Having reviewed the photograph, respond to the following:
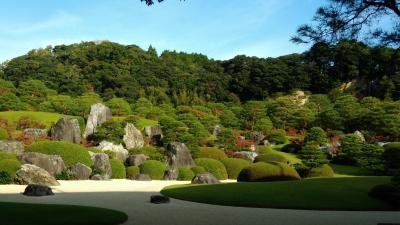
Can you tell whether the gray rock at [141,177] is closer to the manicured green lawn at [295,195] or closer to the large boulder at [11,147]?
the large boulder at [11,147]

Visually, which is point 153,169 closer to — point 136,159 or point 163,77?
point 136,159

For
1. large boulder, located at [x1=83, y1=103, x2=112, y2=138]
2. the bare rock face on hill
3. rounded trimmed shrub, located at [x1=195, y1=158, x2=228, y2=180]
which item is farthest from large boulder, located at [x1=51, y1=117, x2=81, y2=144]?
rounded trimmed shrub, located at [x1=195, y1=158, x2=228, y2=180]

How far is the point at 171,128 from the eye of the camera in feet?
105

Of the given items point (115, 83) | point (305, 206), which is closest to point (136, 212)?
point (305, 206)

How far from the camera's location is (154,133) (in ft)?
112

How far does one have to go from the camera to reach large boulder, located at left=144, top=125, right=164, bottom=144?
33.7 meters

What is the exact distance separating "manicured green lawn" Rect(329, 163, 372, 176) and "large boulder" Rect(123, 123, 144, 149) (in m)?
13.3

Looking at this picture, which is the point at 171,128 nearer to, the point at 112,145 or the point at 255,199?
the point at 112,145

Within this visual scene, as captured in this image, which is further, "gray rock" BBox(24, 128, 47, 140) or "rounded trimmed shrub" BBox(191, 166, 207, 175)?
"gray rock" BBox(24, 128, 47, 140)

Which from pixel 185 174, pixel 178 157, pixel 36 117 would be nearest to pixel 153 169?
pixel 185 174

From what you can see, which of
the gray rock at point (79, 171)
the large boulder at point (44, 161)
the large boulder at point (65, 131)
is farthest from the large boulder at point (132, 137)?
the large boulder at point (44, 161)

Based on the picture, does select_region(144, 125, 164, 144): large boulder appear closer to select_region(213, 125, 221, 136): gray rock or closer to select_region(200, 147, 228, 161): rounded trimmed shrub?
select_region(200, 147, 228, 161): rounded trimmed shrub

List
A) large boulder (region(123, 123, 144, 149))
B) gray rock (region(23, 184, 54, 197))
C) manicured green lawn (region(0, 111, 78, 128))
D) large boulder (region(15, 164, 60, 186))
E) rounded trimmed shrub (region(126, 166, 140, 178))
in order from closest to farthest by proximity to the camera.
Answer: gray rock (region(23, 184, 54, 197)) → large boulder (region(15, 164, 60, 186)) → rounded trimmed shrub (region(126, 166, 140, 178)) → large boulder (region(123, 123, 144, 149)) → manicured green lawn (region(0, 111, 78, 128))

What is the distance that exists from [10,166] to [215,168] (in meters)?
10.9
